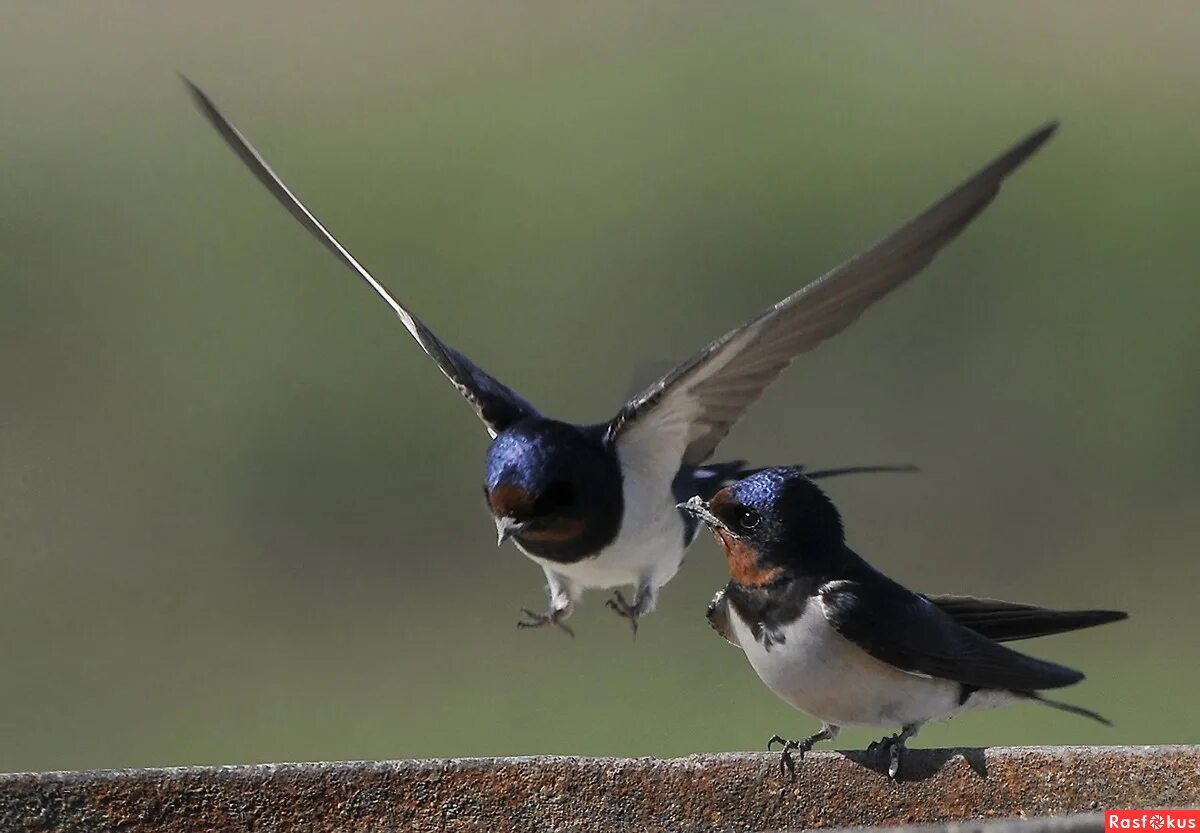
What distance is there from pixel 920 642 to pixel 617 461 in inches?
34.9

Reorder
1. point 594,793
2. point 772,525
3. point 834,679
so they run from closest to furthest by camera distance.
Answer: point 594,793 → point 834,679 → point 772,525

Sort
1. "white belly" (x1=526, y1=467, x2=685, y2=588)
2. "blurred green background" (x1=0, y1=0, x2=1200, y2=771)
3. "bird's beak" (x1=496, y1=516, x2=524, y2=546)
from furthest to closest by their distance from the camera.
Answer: "blurred green background" (x1=0, y1=0, x2=1200, y2=771) → "white belly" (x1=526, y1=467, x2=685, y2=588) → "bird's beak" (x1=496, y1=516, x2=524, y2=546)

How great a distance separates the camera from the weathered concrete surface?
2971 mm

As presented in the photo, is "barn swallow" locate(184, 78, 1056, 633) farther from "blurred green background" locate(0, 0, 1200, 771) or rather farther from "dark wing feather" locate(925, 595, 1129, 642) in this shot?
"blurred green background" locate(0, 0, 1200, 771)

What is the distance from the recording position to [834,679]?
10.6 ft

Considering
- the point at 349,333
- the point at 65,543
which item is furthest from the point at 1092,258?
the point at 65,543

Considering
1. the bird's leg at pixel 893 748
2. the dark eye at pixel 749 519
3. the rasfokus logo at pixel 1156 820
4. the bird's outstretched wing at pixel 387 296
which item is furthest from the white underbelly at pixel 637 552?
the rasfokus logo at pixel 1156 820

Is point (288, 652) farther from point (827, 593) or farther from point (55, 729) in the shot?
point (827, 593)

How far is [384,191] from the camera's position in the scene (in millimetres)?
11250

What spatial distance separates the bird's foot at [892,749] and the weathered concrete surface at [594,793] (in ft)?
0.05

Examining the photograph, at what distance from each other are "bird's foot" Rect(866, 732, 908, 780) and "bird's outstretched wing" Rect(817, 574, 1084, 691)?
0.41 feet

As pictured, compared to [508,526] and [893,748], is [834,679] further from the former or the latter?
[508,526]

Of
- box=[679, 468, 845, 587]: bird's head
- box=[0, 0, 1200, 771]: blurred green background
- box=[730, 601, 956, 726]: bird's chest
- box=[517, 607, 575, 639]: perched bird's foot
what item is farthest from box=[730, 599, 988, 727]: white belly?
box=[0, 0, 1200, 771]: blurred green background

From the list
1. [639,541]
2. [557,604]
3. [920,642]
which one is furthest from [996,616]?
[557,604]
